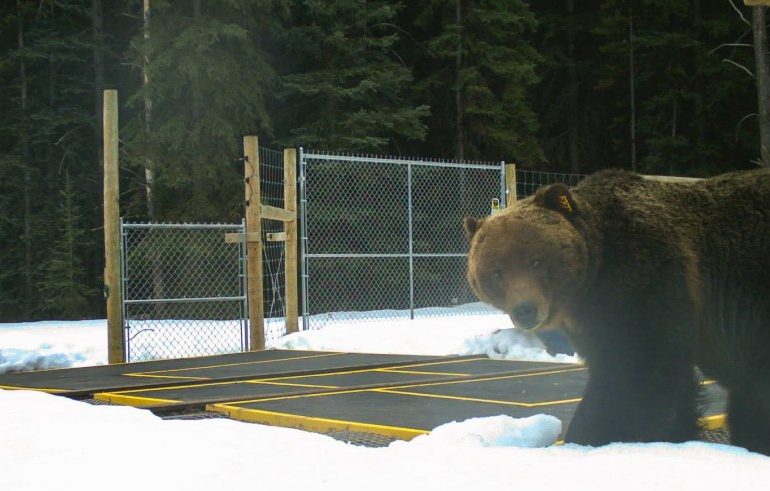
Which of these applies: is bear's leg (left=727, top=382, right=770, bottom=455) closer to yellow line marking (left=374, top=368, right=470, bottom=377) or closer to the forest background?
yellow line marking (left=374, top=368, right=470, bottom=377)

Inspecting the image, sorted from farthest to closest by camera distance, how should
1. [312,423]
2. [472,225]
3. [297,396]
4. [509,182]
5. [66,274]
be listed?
[66,274]
[509,182]
[297,396]
[312,423]
[472,225]

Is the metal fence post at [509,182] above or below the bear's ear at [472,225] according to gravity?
above

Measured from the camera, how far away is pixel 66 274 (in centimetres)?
2438

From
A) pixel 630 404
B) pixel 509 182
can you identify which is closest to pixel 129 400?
pixel 630 404

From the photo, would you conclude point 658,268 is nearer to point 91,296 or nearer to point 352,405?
point 352,405

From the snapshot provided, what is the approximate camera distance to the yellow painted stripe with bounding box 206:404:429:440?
5254mm

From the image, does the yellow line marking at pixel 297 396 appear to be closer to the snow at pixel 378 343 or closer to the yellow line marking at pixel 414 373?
the yellow line marking at pixel 414 373

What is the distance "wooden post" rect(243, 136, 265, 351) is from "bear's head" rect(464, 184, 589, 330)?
8.26m

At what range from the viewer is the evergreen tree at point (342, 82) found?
2177 cm

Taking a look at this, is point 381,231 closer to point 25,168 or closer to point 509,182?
point 509,182

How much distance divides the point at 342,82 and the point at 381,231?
3703 millimetres

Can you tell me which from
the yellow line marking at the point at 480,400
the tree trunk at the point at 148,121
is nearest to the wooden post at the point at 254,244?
the yellow line marking at the point at 480,400

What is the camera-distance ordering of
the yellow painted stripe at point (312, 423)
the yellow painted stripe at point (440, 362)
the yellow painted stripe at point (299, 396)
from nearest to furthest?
the yellow painted stripe at point (312, 423), the yellow painted stripe at point (299, 396), the yellow painted stripe at point (440, 362)

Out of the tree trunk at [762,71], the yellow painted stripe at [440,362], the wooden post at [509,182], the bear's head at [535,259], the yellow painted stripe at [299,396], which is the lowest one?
the yellow painted stripe at [440,362]
